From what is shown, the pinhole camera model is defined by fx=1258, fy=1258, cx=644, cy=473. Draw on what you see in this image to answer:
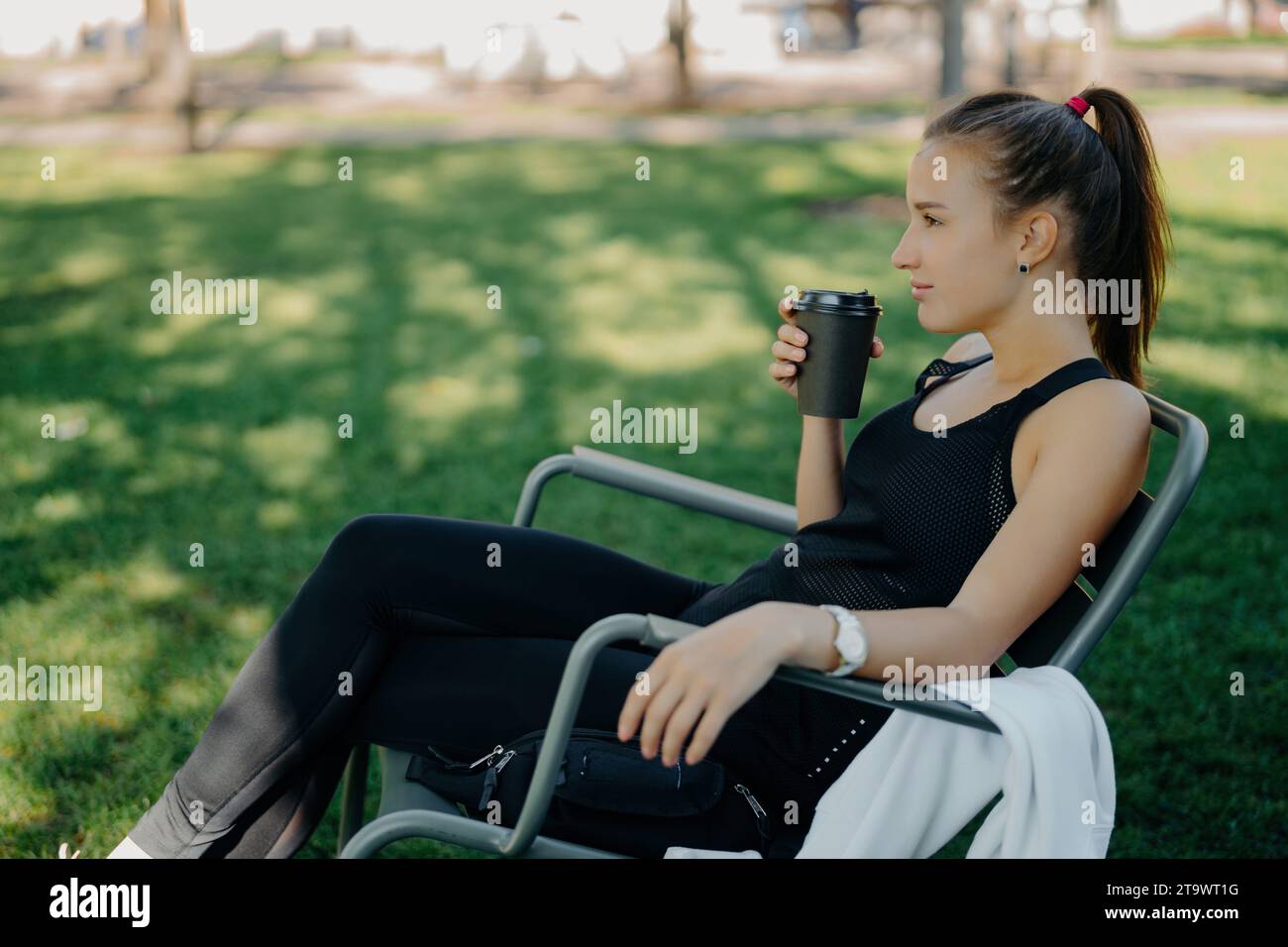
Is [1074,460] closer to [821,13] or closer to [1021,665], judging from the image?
[1021,665]

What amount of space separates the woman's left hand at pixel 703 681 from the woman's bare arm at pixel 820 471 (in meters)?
0.67

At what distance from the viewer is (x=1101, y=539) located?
1.79 meters

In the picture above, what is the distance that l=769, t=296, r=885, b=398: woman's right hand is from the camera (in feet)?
6.40

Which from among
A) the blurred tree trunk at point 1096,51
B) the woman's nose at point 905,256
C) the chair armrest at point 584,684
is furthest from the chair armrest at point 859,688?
the blurred tree trunk at point 1096,51

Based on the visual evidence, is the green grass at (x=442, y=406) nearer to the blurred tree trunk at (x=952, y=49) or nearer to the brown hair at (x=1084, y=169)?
the blurred tree trunk at (x=952, y=49)

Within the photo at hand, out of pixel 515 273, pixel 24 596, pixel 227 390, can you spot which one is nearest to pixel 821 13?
pixel 515 273

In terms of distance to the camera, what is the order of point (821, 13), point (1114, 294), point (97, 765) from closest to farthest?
point (1114, 294) → point (97, 765) → point (821, 13)

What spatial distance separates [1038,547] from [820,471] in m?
0.58

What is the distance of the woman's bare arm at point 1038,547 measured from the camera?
1.62m

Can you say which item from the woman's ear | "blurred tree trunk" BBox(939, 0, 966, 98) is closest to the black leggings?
the woman's ear

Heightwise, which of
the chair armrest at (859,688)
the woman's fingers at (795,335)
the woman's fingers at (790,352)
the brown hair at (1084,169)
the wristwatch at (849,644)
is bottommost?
the chair armrest at (859,688)

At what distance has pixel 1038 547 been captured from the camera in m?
1.65

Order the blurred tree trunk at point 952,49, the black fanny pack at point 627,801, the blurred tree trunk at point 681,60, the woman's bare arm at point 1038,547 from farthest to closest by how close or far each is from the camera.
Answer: the blurred tree trunk at point 681,60
the blurred tree trunk at point 952,49
the black fanny pack at point 627,801
the woman's bare arm at point 1038,547
